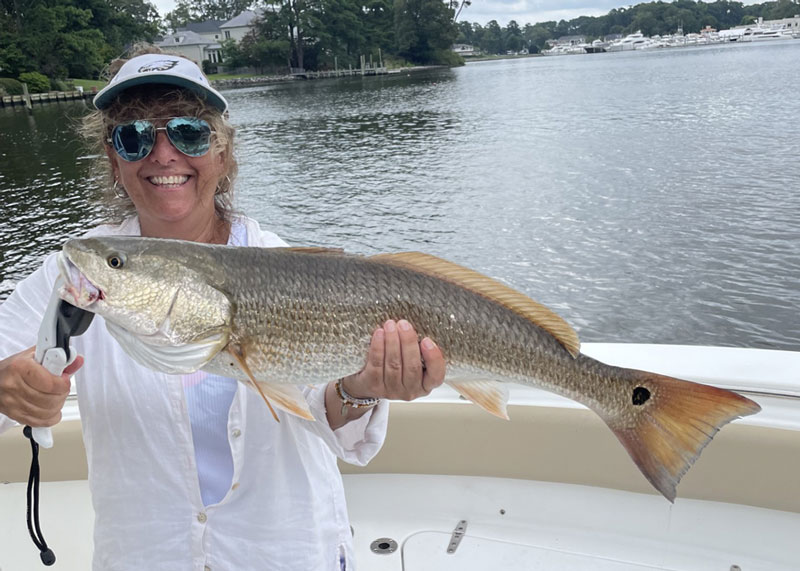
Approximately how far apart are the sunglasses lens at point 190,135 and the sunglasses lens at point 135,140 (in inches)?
2.5

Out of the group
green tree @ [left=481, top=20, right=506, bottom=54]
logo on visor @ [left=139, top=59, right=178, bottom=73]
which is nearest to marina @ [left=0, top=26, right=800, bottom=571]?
logo on visor @ [left=139, top=59, right=178, bottom=73]

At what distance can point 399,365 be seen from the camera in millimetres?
1960

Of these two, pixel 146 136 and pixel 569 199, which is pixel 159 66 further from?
pixel 569 199

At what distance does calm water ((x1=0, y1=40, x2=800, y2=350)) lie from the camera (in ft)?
39.9

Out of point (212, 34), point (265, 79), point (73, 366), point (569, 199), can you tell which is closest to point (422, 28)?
point (265, 79)

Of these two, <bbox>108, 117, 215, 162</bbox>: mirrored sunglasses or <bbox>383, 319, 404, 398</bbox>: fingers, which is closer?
<bbox>383, 319, 404, 398</bbox>: fingers

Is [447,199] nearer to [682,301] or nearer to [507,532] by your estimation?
[682,301]

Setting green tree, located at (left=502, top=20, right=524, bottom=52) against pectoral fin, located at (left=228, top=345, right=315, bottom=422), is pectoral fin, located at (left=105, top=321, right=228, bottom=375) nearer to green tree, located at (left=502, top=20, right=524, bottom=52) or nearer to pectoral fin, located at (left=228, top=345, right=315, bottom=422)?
pectoral fin, located at (left=228, top=345, right=315, bottom=422)

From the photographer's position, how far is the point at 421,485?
3.59 m

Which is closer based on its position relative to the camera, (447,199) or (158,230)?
(158,230)

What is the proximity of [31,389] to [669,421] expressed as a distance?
1793 mm

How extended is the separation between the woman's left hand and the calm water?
1.94m

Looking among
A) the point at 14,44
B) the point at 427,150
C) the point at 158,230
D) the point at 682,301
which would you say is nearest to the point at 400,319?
the point at 158,230

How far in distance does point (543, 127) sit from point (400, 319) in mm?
30673
